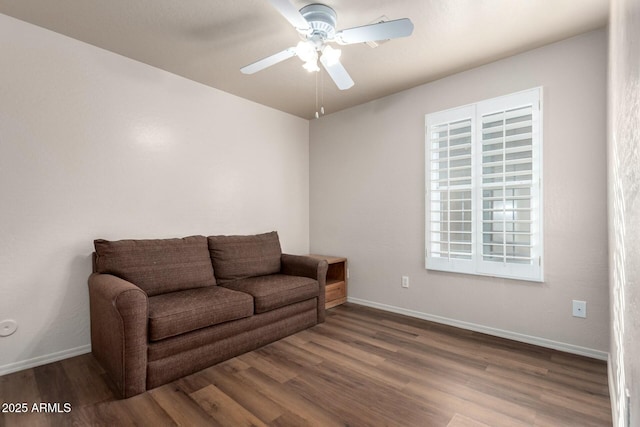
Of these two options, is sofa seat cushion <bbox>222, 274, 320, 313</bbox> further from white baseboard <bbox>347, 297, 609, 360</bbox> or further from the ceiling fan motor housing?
the ceiling fan motor housing

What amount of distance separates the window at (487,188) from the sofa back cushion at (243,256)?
1685 mm

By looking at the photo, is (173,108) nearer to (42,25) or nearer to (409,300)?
(42,25)

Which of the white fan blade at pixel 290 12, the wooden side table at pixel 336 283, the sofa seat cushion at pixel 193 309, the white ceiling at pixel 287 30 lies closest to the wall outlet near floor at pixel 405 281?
the wooden side table at pixel 336 283

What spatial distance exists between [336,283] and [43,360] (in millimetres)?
2722

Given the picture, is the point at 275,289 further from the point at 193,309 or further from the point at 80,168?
the point at 80,168

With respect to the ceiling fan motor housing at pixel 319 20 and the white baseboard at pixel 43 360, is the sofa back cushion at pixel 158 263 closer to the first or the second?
the white baseboard at pixel 43 360

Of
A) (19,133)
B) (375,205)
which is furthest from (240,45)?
(375,205)

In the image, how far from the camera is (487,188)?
9.11 ft

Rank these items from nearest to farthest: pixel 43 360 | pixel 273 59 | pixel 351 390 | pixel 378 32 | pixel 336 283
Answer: pixel 378 32, pixel 351 390, pixel 273 59, pixel 43 360, pixel 336 283

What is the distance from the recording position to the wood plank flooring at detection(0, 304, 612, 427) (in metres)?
1.68

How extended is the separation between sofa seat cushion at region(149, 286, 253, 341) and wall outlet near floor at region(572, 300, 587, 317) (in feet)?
8.41

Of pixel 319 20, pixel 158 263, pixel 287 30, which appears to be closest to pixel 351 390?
pixel 158 263

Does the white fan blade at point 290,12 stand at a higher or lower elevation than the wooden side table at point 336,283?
higher

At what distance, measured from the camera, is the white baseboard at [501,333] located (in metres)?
2.36
